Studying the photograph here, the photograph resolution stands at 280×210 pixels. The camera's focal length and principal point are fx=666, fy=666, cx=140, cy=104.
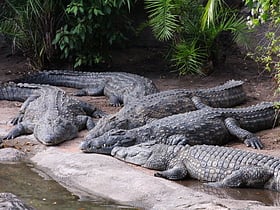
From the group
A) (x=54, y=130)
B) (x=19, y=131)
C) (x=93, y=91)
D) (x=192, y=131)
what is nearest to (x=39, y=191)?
(x=54, y=130)

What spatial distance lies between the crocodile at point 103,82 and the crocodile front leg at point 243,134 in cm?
195

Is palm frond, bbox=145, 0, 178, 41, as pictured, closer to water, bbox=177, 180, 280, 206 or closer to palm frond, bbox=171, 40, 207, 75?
palm frond, bbox=171, 40, 207, 75

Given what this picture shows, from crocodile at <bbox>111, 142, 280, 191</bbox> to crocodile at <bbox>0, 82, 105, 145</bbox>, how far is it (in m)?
1.00

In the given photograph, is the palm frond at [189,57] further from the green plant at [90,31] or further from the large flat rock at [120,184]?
the large flat rock at [120,184]

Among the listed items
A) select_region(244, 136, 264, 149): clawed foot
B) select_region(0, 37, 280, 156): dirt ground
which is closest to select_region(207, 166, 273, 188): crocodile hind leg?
select_region(244, 136, 264, 149): clawed foot

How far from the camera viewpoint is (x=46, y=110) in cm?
870

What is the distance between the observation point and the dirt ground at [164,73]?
9.77 metres

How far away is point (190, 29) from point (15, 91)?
9.39 feet

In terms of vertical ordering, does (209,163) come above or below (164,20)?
below

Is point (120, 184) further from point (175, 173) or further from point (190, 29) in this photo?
point (190, 29)

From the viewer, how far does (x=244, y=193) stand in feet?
19.7

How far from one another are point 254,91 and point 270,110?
1.88m

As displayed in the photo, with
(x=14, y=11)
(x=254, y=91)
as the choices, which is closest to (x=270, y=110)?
(x=254, y=91)

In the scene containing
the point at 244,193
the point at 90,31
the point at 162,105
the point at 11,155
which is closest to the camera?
the point at 244,193
